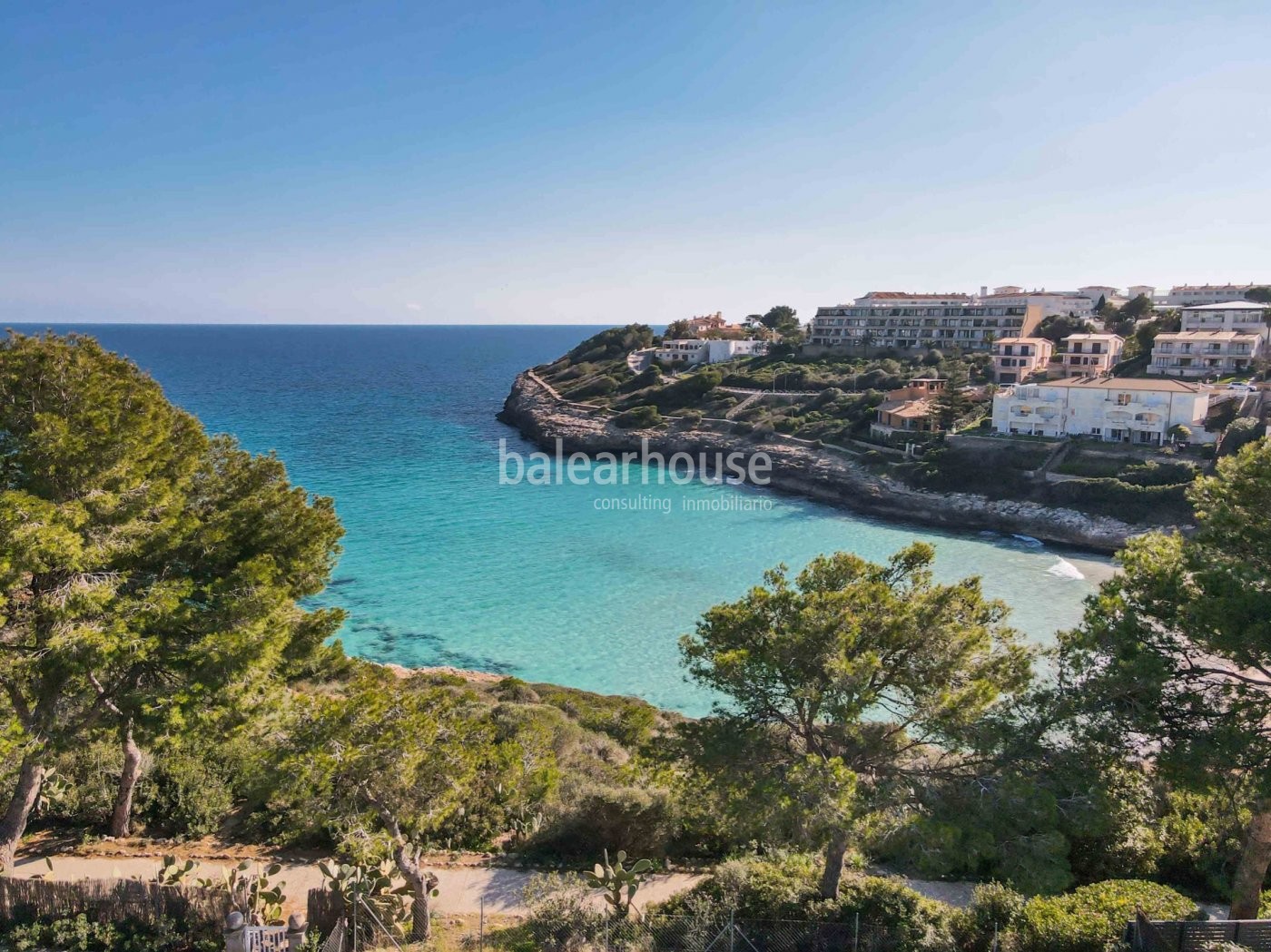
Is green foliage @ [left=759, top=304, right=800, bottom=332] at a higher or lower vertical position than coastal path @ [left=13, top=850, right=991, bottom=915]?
higher

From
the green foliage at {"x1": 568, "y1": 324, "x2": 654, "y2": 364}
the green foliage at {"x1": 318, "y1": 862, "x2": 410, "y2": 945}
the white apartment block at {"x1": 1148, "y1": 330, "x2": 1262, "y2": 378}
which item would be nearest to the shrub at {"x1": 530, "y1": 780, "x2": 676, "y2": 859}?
the green foliage at {"x1": 318, "y1": 862, "x2": 410, "y2": 945}

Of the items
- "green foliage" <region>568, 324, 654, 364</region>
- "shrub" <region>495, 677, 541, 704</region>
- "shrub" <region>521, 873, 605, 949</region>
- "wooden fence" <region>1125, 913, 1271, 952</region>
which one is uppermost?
"green foliage" <region>568, 324, 654, 364</region>

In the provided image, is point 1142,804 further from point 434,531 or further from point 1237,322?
point 1237,322

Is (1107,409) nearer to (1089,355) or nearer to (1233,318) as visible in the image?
(1089,355)

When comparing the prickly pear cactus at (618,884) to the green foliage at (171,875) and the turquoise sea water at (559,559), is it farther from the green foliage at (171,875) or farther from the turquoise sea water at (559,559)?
the turquoise sea water at (559,559)

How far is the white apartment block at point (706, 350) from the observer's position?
310ft

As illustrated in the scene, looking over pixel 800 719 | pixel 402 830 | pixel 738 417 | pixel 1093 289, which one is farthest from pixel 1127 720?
pixel 1093 289

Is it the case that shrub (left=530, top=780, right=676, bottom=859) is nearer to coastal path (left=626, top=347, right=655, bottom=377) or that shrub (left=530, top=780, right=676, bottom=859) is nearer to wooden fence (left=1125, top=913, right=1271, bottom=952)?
wooden fence (left=1125, top=913, right=1271, bottom=952)

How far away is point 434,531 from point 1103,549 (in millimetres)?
36583

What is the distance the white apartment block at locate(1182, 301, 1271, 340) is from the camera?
63625 millimetres

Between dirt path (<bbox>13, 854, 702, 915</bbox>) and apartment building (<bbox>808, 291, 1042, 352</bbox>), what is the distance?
269 ft

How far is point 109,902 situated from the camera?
31.0 ft

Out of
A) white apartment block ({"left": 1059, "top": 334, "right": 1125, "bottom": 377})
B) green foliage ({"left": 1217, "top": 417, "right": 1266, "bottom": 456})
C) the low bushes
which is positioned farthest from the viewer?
white apartment block ({"left": 1059, "top": 334, "right": 1125, "bottom": 377})

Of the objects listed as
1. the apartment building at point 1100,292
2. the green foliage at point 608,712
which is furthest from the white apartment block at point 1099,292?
the green foliage at point 608,712
